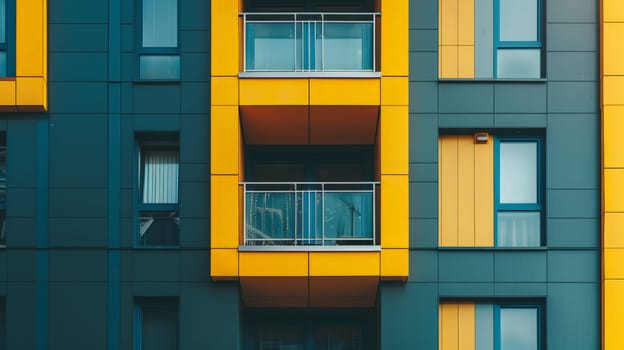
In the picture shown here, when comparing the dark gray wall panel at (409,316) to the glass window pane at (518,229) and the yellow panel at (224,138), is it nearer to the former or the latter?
the glass window pane at (518,229)

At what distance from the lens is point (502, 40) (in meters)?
12.2

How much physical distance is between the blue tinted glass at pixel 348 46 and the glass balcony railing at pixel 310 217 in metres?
2.14

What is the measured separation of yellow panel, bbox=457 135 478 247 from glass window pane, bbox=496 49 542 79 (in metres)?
1.35

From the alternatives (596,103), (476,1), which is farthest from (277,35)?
(596,103)

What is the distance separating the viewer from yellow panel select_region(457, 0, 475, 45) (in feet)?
39.9

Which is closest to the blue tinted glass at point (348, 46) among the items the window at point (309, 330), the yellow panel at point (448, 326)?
the yellow panel at point (448, 326)

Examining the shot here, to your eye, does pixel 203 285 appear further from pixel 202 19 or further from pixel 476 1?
pixel 476 1

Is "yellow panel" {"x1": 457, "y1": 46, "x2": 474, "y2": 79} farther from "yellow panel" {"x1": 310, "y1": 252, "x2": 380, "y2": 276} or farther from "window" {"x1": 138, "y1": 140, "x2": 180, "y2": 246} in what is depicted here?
"window" {"x1": 138, "y1": 140, "x2": 180, "y2": 246}

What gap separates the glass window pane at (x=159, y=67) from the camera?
1216cm

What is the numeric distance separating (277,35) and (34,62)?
4172 millimetres

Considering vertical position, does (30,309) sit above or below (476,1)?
below
